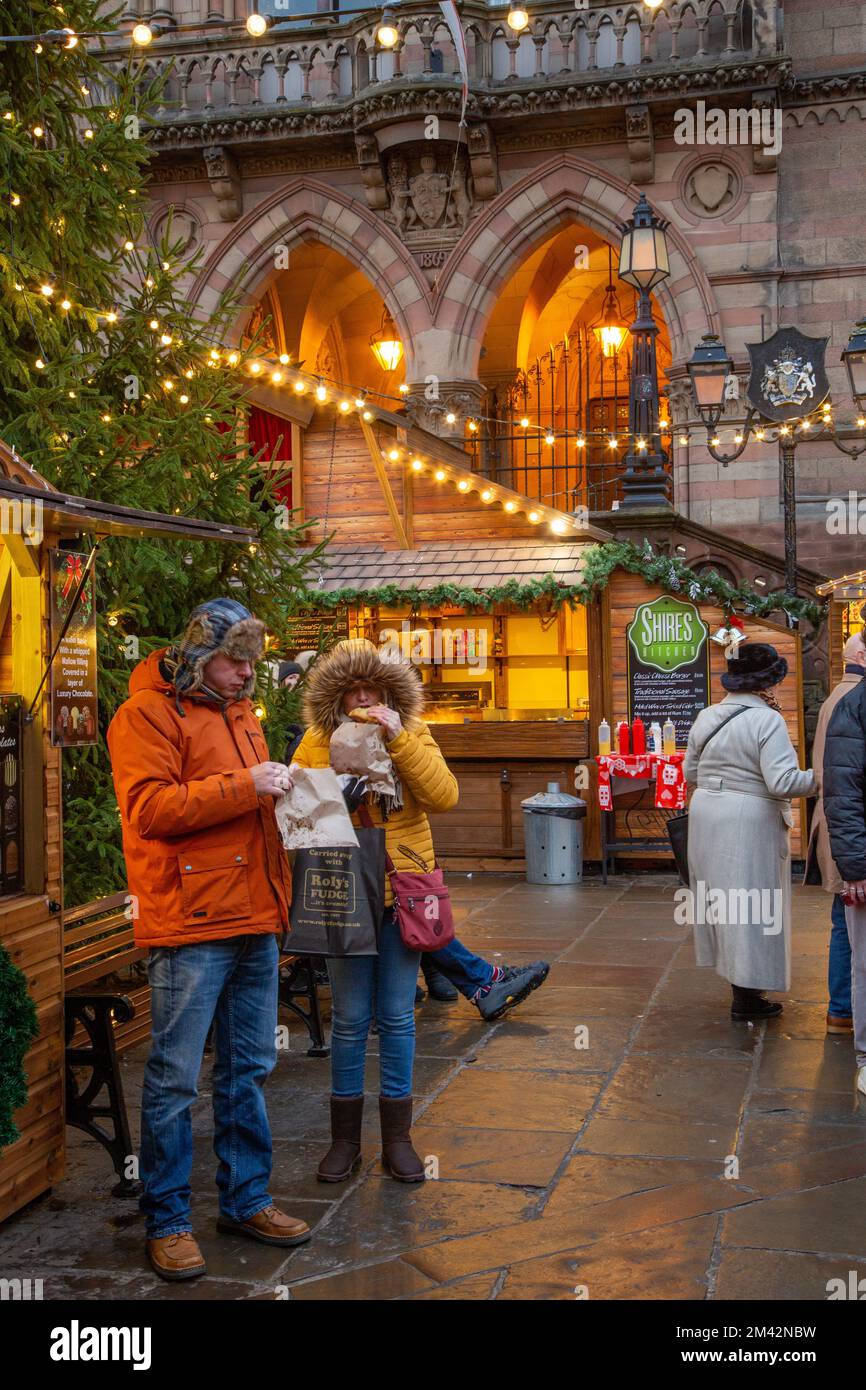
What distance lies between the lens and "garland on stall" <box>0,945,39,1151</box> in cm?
377

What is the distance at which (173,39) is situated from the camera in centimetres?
1880

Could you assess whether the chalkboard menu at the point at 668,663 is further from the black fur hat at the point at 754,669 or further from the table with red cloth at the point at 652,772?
the black fur hat at the point at 754,669

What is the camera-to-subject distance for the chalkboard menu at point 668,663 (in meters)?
11.2

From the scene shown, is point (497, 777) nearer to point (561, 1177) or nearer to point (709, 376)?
point (709, 376)

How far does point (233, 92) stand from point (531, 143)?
13.8 feet

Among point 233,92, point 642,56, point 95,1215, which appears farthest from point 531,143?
point 95,1215

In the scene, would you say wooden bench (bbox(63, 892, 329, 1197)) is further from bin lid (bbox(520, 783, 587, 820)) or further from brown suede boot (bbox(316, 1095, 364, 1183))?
bin lid (bbox(520, 783, 587, 820))

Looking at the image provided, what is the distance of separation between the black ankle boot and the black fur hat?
4.71 feet

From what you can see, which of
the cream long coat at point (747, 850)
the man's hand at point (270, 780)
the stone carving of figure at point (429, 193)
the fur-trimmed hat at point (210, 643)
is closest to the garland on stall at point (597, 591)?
the cream long coat at point (747, 850)

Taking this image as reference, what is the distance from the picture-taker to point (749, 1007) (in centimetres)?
645

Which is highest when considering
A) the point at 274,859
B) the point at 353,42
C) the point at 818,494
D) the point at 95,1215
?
the point at 353,42

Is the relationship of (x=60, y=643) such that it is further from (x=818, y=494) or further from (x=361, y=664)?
(x=818, y=494)

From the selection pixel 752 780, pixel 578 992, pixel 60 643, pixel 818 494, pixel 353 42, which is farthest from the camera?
pixel 353 42
